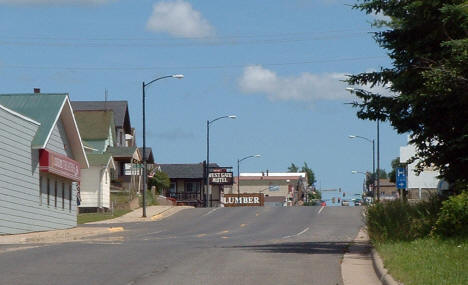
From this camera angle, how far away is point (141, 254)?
20859mm

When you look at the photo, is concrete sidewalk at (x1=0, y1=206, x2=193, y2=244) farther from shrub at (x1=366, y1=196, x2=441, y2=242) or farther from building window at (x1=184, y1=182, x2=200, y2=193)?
building window at (x1=184, y1=182, x2=200, y2=193)

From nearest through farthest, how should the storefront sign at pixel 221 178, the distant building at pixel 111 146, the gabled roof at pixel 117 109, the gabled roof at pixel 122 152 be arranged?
the gabled roof at pixel 122 152 < the distant building at pixel 111 146 < the gabled roof at pixel 117 109 < the storefront sign at pixel 221 178

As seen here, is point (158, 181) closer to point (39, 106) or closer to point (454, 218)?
point (39, 106)

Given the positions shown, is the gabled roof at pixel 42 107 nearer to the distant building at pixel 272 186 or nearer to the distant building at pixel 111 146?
the distant building at pixel 111 146

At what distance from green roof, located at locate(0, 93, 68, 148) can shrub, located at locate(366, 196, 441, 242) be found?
66.7 feet

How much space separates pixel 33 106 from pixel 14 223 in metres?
6.82

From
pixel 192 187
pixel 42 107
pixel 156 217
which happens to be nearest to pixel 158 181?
pixel 192 187

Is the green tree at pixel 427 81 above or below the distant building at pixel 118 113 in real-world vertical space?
below

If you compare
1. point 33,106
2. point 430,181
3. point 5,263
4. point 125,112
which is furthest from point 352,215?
point 5,263

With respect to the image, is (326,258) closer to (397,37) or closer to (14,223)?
(397,37)

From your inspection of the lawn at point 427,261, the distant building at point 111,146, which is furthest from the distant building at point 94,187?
the lawn at point 427,261

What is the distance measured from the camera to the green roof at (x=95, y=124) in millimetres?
78500

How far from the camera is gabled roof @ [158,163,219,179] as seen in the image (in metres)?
113

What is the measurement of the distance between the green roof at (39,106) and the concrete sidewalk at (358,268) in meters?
20.3
